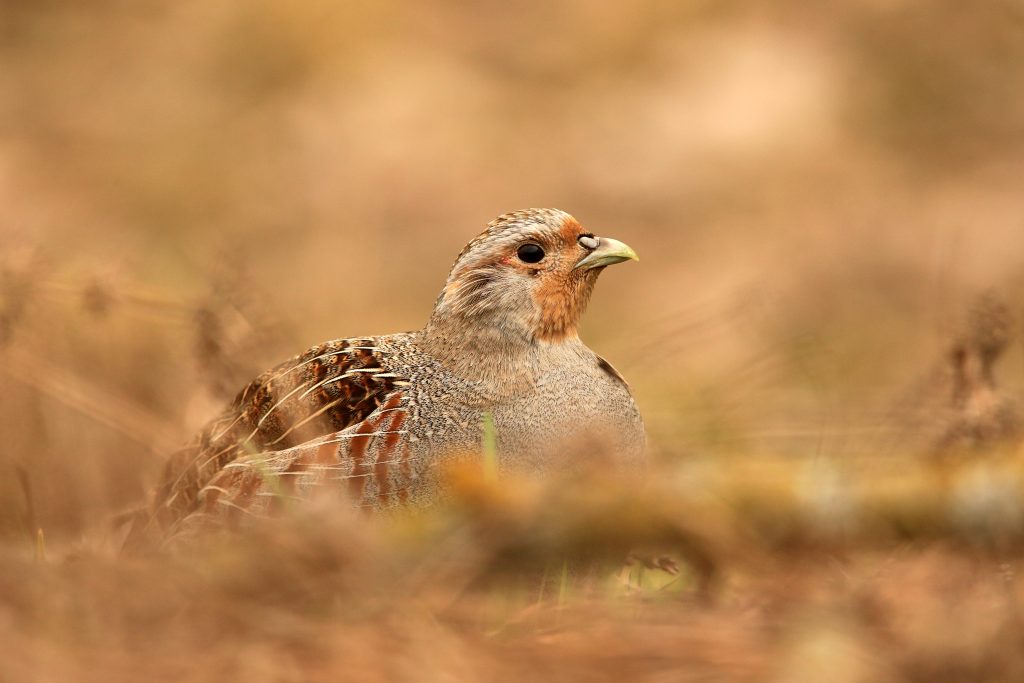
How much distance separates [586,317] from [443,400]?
5.84 m

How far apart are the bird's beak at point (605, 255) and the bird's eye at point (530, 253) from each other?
0.12 metres

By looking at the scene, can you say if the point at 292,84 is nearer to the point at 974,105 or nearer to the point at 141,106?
the point at 141,106

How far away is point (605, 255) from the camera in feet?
12.7

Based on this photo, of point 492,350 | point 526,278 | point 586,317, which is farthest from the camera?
point 586,317

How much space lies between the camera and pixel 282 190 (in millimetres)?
11062

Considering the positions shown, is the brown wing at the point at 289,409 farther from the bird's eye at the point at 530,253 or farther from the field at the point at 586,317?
the bird's eye at the point at 530,253

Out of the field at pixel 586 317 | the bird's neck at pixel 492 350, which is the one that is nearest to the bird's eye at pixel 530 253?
the bird's neck at pixel 492 350

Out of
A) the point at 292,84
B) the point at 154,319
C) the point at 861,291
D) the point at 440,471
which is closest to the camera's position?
the point at 440,471

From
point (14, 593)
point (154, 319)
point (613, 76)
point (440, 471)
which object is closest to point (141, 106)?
point (613, 76)

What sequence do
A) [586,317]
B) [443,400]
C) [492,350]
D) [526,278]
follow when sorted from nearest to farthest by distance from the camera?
1. [443,400]
2. [492,350]
3. [526,278]
4. [586,317]

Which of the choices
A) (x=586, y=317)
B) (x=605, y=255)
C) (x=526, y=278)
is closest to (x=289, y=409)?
(x=526, y=278)

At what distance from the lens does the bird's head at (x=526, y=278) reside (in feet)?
12.5

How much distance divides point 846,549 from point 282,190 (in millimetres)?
9249

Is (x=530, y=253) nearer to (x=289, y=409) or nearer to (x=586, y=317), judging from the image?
(x=289, y=409)
